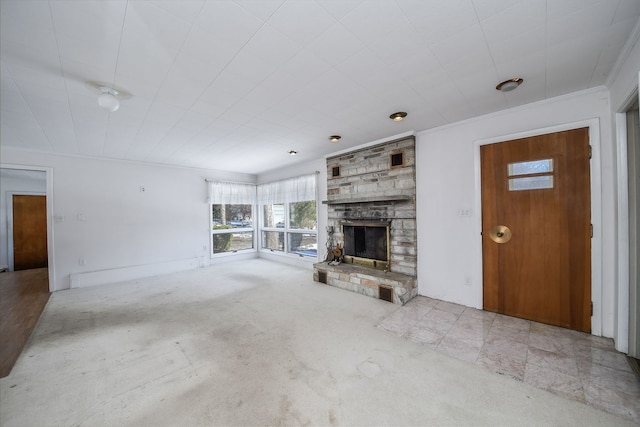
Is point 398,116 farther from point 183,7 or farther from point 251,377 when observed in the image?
point 251,377

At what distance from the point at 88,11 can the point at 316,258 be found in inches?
185

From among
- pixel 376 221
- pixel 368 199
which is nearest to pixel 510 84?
pixel 368 199

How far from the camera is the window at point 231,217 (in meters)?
6.09

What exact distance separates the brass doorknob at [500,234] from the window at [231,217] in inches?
219

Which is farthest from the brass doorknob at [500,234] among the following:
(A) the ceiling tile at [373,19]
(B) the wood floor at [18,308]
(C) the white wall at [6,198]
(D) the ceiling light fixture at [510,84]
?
(C) the white wall at [6,198]

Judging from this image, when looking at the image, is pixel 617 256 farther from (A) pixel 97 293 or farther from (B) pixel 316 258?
(A) pixel 97 293

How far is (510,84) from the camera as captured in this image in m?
2.17

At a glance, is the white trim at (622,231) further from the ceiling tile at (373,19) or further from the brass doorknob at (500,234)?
the ceiling tile at (373,19)

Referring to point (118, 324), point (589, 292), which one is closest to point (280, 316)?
point (118, 324)

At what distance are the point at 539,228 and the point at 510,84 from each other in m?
1.55

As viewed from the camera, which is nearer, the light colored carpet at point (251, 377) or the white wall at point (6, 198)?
the light colored carpet at point (251, 377)

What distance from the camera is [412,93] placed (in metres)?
2.34

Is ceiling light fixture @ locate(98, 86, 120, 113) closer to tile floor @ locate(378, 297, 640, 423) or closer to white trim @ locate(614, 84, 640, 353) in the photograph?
tile floor @ locate(378, 297, 640, 423)

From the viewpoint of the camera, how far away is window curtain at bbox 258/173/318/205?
5.22m
